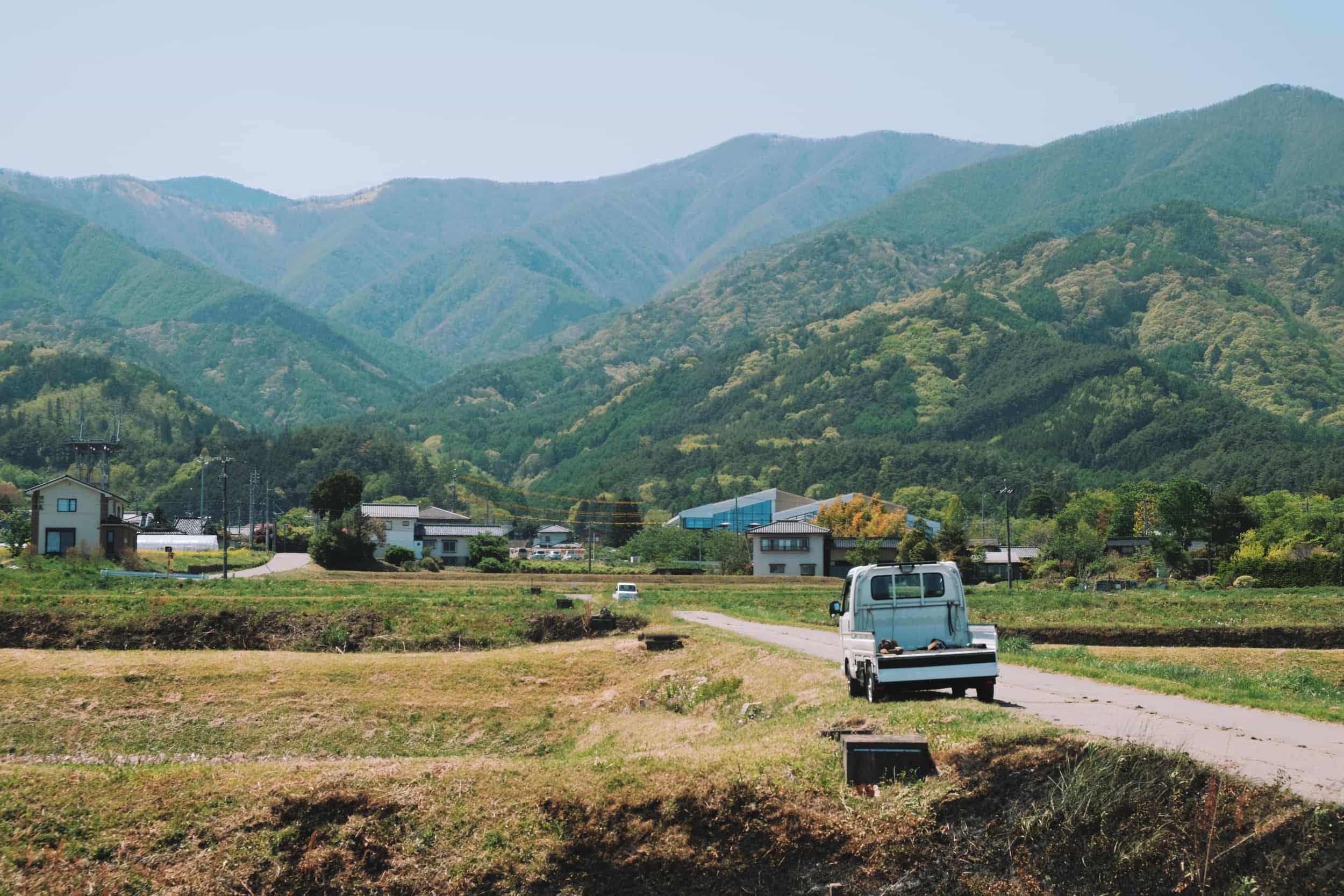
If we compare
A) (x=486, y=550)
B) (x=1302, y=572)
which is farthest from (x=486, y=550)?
(x=1302, y=572)

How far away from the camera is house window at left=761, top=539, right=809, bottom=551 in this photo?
9838 centimetres

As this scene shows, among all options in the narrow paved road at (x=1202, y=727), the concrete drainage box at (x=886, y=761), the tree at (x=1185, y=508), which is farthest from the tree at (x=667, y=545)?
the concrete drainage box at (x=886, y=761)

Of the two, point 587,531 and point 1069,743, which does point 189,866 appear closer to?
point 1069,743

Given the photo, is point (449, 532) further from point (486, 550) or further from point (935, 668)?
point (935, 668)

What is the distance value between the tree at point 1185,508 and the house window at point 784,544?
2889cm

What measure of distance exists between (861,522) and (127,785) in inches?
4334

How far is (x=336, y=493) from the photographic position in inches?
3482

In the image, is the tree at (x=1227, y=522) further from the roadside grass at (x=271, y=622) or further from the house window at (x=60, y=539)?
the house window at (x=60, y=539)

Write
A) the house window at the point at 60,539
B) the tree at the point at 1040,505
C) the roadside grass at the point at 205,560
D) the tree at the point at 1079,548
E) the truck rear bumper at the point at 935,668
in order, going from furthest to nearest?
1. the tree at the point at 1040,505
2. the tree at the point at 1079,548
3. the roadside grass at the point at 205,560
4. the house window at the point at 60,539
5. the truck rear bumper at the point at 935,668

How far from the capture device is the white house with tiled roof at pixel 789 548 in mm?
98125

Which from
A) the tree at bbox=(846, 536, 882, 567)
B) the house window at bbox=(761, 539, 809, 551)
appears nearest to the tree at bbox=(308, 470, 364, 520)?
the house window at bbox=(761, 539, 809, 551)

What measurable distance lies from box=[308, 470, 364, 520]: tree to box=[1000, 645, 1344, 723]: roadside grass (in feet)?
192

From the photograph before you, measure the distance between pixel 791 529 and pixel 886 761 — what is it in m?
83.9

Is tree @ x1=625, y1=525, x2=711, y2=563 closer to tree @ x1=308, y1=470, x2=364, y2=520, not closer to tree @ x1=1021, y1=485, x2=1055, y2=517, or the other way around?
tree @ x1=308, y1=470, x2=364, y2=520
